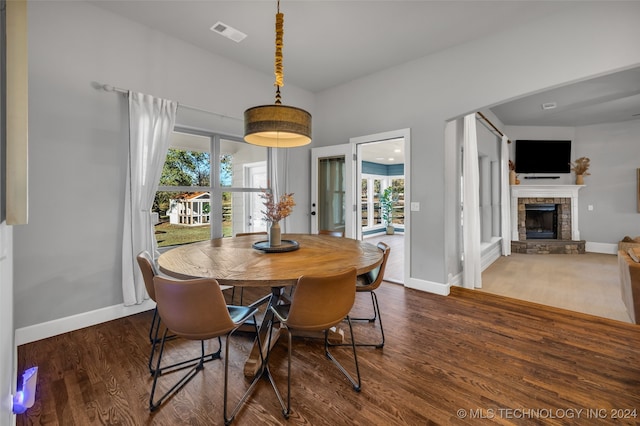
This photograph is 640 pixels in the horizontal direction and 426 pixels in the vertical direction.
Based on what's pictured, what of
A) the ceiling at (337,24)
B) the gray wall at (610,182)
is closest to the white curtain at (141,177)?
the ceiling at (337,24)

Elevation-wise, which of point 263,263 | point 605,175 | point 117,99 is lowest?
point 263,263

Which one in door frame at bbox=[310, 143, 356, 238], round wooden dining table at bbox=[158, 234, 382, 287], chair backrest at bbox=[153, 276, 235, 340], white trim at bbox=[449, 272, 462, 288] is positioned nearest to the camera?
chair backrest at bbox=[153, 276, 235, 340]

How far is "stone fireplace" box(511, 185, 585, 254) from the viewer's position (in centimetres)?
627

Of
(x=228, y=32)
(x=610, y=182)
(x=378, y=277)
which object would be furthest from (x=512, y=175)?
(x=228, y=32)

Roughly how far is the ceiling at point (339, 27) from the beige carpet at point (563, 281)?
9.51 ft

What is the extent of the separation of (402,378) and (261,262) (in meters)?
1.20

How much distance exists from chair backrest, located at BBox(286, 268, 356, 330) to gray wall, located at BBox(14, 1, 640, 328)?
226cm

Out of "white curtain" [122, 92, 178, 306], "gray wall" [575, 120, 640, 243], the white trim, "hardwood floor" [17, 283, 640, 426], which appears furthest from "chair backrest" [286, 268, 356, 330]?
"gray wall" [575, 120, 640, 243]

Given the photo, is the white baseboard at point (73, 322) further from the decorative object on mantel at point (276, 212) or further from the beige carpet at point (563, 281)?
the beige carpet at point (563, 281)

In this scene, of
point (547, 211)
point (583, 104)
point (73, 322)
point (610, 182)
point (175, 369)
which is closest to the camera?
point (175, 369)

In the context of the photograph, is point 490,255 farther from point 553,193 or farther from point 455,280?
point 553,193

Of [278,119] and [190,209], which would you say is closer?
[278,119]

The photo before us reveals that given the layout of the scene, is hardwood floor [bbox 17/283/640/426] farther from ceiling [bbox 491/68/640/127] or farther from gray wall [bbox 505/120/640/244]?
gray wall [bbox 505/120/640/244]

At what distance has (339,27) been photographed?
2.92m
